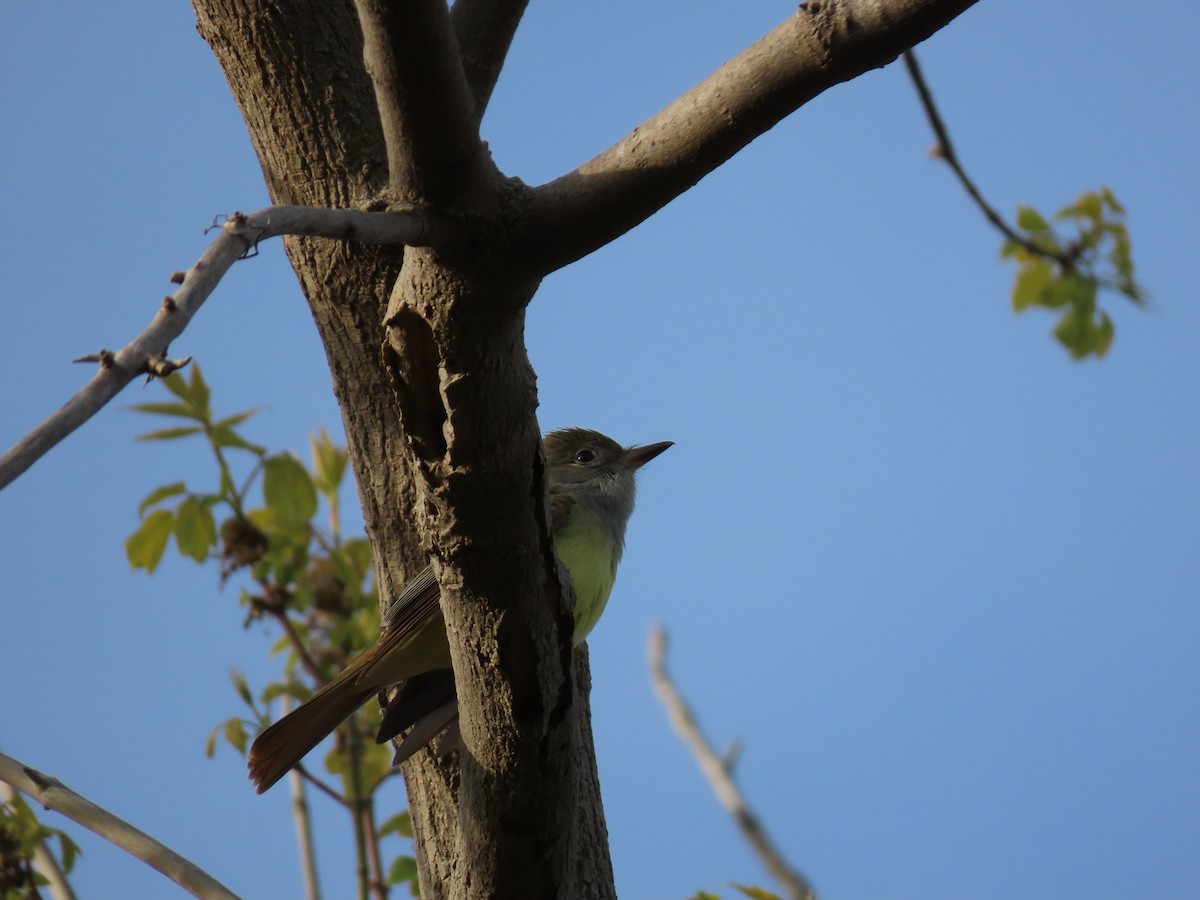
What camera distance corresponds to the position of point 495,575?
2891 millimetres

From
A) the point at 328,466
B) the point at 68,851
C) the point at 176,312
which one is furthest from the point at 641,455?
the point at 176,312

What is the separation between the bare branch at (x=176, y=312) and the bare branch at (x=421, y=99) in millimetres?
236

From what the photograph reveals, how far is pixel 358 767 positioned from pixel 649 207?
277 centimetres

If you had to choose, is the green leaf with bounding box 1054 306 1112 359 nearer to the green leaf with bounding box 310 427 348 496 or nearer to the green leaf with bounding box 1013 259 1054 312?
the green leaf with bounding box 1013 259 1054 312

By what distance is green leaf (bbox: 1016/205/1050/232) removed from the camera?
506 cm

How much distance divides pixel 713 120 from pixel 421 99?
64cm

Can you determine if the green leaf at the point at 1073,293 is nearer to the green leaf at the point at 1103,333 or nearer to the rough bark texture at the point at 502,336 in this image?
the green leaf at the point at 1103,333

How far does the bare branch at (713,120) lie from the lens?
254 centimetres

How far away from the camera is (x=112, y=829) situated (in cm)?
326

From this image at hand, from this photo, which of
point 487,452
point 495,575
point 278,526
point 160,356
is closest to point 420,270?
point 487,452

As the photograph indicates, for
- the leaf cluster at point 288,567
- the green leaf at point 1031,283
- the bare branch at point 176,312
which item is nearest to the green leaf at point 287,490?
the leaf cluster at point 288,567

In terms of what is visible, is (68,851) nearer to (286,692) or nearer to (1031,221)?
(286,692)

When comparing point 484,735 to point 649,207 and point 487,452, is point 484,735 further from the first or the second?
point 649,207

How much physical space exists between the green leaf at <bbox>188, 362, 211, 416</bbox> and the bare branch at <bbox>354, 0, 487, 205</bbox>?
95.8 inches
